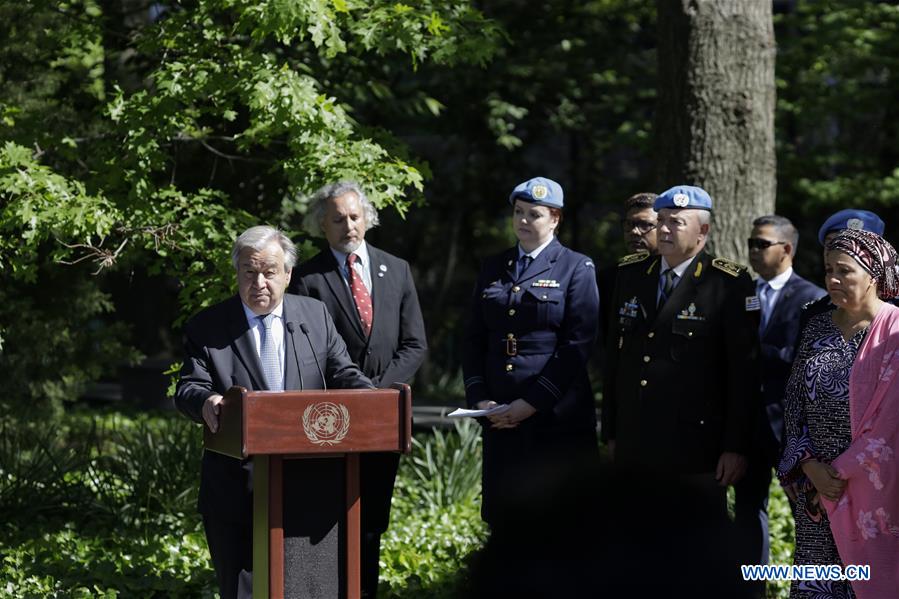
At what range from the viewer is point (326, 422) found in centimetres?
436

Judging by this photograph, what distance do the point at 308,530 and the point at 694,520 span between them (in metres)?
3.18

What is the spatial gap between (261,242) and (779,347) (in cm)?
297

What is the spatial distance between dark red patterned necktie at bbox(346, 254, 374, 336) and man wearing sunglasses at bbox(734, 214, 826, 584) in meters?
2.04

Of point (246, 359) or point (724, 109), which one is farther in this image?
point (724, 109)

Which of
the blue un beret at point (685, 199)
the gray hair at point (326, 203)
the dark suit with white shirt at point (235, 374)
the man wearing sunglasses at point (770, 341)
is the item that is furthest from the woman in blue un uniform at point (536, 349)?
the man wearing sunglasses at point (770, 341)

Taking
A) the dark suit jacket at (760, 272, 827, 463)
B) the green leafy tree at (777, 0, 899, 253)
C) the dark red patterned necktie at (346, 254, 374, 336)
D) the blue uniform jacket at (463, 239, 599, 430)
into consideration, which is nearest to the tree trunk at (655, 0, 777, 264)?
the dark suit jacket at (760, 272, 827, 463)

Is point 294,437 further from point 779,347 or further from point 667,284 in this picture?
point 779,347

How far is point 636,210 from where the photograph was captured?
6527 millimetres

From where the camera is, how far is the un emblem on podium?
14.2 ft

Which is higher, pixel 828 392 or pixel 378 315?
pixel 378 315

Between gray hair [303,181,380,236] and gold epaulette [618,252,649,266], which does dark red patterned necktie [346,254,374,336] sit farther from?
gold epaulette [618,252,649,266]

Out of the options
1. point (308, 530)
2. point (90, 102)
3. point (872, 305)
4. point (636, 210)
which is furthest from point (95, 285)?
point (872, 305)

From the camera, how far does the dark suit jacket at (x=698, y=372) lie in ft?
18.3

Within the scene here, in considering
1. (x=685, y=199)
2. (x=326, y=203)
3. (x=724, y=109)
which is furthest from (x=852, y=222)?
(x=724, y=109)
